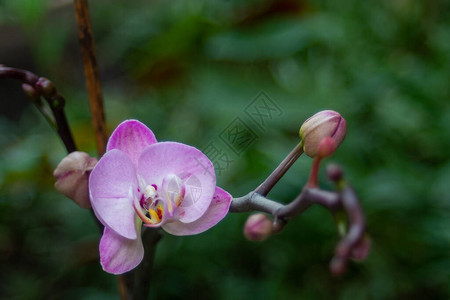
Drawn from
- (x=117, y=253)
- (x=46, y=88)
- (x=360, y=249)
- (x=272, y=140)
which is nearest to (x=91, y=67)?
(x=46, y=88)

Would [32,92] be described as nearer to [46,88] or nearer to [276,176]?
[46,88]

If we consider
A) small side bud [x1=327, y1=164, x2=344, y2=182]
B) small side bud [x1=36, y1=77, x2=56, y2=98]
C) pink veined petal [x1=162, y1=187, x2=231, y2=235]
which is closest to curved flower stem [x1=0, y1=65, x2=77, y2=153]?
small side bud [x1=36, y1=77, x2=56, y2=98]

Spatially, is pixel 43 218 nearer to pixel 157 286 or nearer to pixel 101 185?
pixel 157 286

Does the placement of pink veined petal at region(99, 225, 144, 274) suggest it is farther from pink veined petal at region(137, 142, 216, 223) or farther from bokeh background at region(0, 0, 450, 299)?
bokeh background at region(0, 0, 450, 299)

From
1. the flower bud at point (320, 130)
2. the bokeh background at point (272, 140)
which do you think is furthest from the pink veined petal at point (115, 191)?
the bokeh background at point (272, 140)

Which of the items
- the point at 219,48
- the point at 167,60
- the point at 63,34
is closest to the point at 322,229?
the point at 219,48

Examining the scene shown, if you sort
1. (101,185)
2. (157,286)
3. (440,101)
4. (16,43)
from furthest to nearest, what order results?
(16,43) → (440,101) → (157,286) → (101,185)
